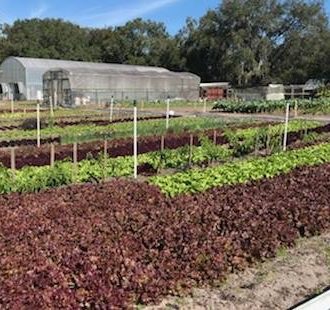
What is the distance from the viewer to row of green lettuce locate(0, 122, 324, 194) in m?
9.23

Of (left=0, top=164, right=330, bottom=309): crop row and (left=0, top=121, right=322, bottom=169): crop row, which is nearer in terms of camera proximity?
(left=0, top=164, right=330, bottom=309): crop row

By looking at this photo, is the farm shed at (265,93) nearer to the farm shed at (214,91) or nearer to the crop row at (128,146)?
the farm shed at (214,91)

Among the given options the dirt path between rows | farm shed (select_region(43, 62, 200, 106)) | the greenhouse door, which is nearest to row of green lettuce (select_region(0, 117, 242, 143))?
the dirt path between rows

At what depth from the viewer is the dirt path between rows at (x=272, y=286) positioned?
476 cm

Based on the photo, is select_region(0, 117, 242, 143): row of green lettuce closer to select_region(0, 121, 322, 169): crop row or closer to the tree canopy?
select_region(0, 121, 322, 169): crop row

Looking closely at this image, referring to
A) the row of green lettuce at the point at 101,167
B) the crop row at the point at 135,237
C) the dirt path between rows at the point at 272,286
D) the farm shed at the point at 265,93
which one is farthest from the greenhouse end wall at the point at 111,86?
the dirt path between rows at the point at 272,286

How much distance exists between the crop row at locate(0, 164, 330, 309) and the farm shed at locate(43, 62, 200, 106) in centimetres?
3693

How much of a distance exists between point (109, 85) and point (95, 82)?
87.2 inches

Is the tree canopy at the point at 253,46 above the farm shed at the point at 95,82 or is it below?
above

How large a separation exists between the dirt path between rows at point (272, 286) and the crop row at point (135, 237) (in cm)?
12

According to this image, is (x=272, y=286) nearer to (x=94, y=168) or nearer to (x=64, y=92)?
(x=94, y=168)

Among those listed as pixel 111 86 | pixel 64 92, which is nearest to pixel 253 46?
pixel 111 86

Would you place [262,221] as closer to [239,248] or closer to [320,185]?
[239,248]

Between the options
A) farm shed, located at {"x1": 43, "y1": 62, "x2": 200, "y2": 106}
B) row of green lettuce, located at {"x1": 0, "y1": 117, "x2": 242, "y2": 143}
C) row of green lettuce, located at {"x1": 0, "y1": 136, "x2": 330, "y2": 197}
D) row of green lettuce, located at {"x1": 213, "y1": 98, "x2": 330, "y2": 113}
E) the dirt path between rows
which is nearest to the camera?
the dirt path between rows
